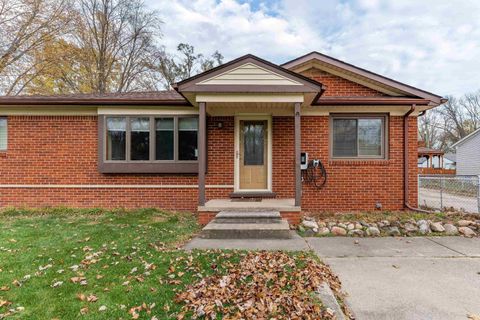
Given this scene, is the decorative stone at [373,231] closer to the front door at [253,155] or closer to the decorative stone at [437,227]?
the decorative stone at [437,227]

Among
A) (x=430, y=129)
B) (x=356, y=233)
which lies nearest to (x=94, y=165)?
(x=356, y=233)

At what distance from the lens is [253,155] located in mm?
7609

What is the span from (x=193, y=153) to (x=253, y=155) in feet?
5.47

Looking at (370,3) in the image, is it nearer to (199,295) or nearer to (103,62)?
(199,295)

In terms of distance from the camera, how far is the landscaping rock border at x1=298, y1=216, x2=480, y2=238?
18.1 ft

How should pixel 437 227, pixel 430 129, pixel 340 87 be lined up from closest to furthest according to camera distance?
pixel 437 227 < pixel 340 87 < pixel 430 129

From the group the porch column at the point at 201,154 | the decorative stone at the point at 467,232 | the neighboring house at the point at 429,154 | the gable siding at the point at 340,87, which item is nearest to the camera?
the decorative stone at the point at 467,232

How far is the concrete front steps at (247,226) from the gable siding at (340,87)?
4.26m

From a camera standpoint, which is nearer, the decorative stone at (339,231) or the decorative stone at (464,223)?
the decorative stone at (339,231)

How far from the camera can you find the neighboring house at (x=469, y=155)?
70.4 feet

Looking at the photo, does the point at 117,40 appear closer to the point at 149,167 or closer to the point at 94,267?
the point at 149,167

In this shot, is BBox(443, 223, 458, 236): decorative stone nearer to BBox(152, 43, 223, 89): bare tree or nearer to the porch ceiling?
the porch ceiling

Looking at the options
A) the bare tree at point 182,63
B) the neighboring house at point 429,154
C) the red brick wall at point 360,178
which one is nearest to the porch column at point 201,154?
the red brick wall at point 360,178

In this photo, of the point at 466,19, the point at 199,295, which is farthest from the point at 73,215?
the point at 466,19
